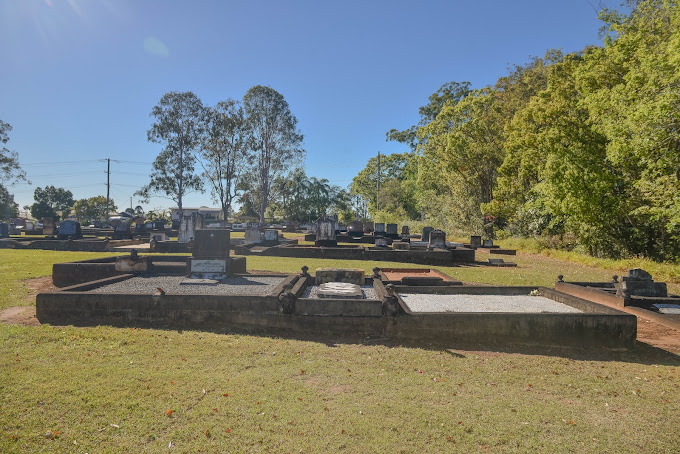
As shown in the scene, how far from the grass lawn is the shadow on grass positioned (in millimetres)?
36

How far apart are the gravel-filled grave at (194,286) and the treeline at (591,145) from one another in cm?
1145

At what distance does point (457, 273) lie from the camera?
12.9m

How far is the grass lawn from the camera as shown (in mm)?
3189

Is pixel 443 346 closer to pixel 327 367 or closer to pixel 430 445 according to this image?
pixel 327 367

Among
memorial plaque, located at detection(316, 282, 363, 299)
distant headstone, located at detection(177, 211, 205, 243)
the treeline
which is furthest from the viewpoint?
distant headstone, located at detection(177, 211, 205, 243)

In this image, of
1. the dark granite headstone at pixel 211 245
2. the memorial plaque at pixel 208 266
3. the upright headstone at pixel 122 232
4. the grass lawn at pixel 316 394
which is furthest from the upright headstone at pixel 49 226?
the grass lawn at pixel 316 394

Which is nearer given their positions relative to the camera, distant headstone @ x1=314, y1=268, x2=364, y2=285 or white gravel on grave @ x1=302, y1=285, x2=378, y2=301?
white gravel on grave @ x1=302, y1=285, x2=378, y2=301

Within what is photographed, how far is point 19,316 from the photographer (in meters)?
6.64

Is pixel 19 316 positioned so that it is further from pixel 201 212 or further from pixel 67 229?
pixel 201 212

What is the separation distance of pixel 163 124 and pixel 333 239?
1095 inches

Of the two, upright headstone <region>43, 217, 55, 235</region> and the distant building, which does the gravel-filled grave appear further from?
upright headstone <region>43, 217, 55, 235</region>

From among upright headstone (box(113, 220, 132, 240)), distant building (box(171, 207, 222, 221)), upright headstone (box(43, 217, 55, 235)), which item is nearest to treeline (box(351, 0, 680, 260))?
distant building (box(171, 207, 222, 221))

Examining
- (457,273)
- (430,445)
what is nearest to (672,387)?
(430,445)

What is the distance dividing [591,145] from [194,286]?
17306mm
